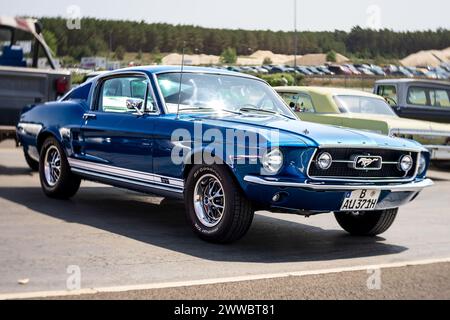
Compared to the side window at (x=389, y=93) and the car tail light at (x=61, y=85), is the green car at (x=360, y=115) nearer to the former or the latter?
the side window at (x=389, y=93)

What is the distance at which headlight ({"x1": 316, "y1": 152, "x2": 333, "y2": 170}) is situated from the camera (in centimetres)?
644

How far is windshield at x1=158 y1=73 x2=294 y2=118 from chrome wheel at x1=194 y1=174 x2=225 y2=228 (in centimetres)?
94

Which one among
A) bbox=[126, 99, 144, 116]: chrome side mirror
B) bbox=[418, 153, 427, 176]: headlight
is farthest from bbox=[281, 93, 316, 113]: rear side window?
bbox=[418, 153, 427, 176]: headlight

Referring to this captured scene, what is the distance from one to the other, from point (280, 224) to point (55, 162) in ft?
9.34

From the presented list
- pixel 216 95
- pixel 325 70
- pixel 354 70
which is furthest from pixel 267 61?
pixel 216 95

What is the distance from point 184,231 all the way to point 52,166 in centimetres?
255

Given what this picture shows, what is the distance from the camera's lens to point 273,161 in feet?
20.7

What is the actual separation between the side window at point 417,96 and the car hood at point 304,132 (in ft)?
30.0

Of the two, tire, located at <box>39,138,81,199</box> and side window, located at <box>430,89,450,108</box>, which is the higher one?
side window, located at <box>430,89,450,108</box>

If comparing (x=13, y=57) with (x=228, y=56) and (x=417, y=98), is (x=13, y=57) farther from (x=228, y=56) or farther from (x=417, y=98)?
(x=228, y=56)

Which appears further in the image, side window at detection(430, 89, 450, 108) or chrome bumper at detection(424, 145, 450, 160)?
side window at detection(430, 89, 450, 108)

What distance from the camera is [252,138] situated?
6391 mm

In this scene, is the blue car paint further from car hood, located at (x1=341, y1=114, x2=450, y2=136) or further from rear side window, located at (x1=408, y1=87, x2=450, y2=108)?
rear side window, located at (x1=408, y1=87, x2=450, y2=108)

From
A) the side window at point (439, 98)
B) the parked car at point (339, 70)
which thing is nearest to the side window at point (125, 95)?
the side window at point (439, 98)
